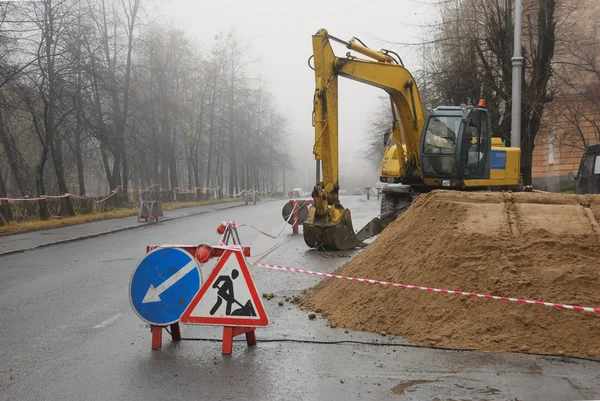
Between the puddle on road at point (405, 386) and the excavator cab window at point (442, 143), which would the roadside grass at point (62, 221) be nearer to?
the excavator cab window at point (442, 143)

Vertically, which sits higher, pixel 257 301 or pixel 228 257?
pixel 228 257

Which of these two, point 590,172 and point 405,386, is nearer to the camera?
point 405,386

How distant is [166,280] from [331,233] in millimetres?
8169

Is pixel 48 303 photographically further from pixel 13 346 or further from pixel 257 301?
pixel 257 301

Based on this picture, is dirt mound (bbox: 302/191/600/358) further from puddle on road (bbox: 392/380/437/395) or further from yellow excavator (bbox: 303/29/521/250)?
yellow excavator (bbox: 303/29/521/250)

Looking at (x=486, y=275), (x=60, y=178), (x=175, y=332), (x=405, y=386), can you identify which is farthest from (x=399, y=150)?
(x=60, y=178)

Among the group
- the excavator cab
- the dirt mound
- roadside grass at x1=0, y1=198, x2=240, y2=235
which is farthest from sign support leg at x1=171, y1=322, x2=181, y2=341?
roadside grass at x1=0, y1=198, x2=240, y2=235

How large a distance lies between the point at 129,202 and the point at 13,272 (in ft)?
78.4

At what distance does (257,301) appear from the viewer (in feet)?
20.2

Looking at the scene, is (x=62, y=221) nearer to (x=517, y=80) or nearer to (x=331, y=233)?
(x=331, y=233)

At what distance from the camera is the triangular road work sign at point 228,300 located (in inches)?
239

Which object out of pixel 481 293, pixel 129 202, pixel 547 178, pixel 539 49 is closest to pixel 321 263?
pixel 481 293

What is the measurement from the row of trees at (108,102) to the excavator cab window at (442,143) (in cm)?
1417

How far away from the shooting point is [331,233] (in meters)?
14.2
